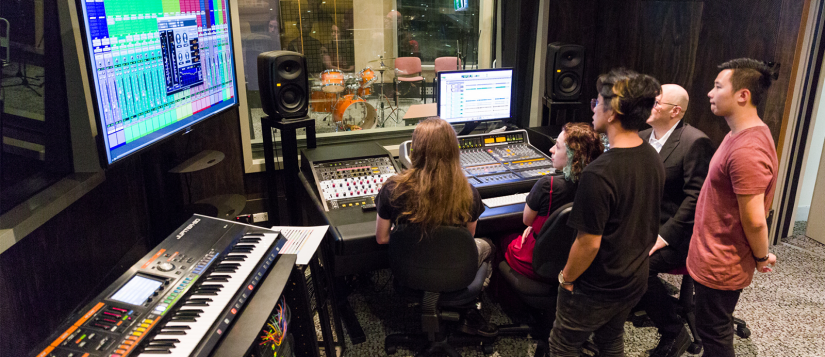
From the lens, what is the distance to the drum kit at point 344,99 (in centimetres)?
472

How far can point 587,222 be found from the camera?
1532mm

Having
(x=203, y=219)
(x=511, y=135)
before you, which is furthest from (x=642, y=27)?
(x=203, y=219)

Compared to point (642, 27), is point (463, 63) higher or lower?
lower

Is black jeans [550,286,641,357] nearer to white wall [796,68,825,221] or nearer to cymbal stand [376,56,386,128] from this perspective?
white wall [796,68,825,221]

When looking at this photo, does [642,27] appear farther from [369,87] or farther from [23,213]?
[23,213]

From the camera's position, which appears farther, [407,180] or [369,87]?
[369,87]

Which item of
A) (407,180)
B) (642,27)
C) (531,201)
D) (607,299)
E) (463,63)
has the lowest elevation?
(607,299)

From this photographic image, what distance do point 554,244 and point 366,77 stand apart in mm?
3653

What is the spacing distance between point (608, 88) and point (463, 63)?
342cm

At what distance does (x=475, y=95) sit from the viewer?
291 cm

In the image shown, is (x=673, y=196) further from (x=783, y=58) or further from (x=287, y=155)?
(x=287, y=155)

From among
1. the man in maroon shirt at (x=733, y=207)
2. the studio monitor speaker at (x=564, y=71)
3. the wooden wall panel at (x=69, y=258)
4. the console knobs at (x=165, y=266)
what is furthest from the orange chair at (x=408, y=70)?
the console knobs at (x=165, y=266)

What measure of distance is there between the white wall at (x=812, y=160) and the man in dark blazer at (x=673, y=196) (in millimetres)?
1597

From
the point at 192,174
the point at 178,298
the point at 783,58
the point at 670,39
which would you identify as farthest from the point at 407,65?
the point at 178,298
